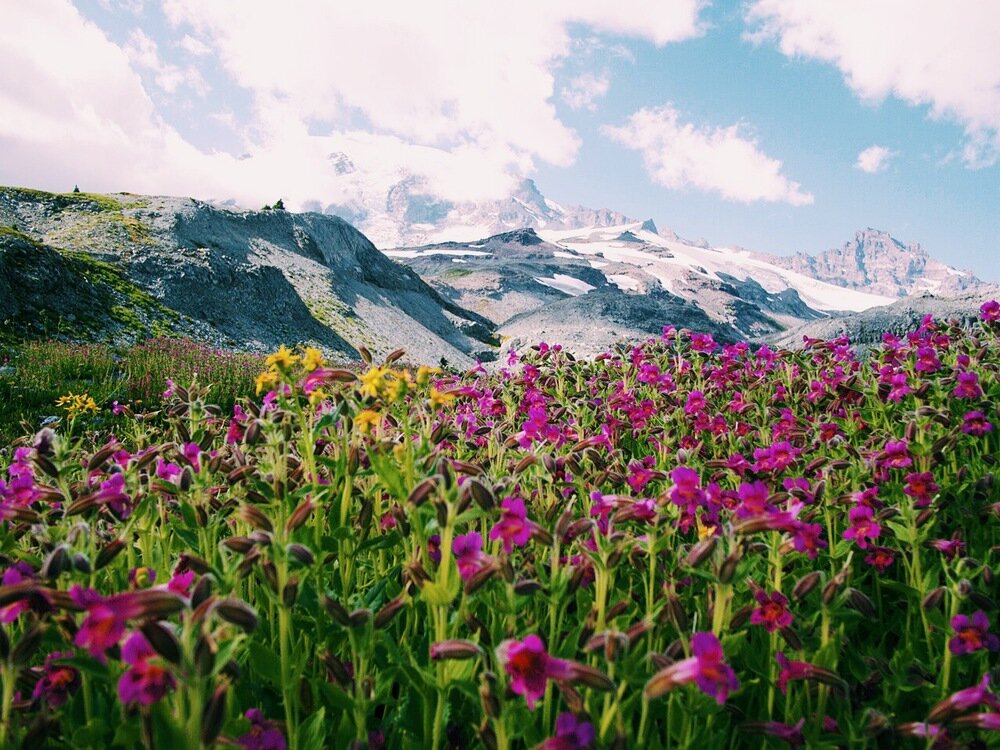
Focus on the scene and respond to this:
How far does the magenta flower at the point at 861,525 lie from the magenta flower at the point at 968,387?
2284 mm

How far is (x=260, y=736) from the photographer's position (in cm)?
157

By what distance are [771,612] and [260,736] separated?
164cm

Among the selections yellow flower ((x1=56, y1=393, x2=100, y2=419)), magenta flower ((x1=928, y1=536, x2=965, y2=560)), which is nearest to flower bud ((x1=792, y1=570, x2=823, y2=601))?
magenta flower ((x1=928, y1=536, x2=965, y2=560))

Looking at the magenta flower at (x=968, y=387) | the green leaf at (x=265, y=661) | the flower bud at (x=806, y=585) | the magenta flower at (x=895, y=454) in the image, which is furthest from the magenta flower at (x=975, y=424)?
the green leaf at (x=265, y=661)

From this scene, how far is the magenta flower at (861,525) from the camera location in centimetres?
256

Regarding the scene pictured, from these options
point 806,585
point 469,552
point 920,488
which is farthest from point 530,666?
point 920,488

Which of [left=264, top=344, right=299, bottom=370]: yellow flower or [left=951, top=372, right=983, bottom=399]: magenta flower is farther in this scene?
[left=951, top=372, right=983, bottom=399]: magenta flower

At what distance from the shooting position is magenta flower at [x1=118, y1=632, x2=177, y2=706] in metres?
1.18

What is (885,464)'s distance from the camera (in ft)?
9.82

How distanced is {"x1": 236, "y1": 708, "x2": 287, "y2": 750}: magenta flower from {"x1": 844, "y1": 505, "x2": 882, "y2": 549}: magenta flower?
2.36 m

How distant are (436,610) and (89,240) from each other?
878 inches

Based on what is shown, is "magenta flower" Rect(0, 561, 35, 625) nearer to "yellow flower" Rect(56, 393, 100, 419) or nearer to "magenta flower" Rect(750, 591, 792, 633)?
"magenta flower" Rect(750, 591, 792, 633)

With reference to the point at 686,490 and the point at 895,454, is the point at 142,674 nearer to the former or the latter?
the point at 686,490

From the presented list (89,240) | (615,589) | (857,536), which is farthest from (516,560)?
(89,240)
